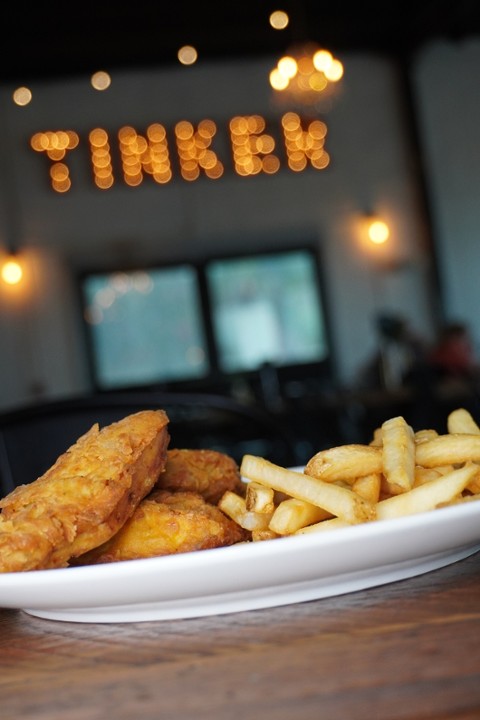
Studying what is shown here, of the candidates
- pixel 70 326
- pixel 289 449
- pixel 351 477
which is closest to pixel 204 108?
pixel 70 326

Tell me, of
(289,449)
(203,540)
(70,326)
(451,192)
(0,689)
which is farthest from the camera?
(451,192)

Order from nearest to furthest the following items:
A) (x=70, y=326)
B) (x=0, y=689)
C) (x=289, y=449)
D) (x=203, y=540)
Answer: (x=0, y=689) < (x=203, y=540) < (x=289, y=449) < (x=70, y=326)

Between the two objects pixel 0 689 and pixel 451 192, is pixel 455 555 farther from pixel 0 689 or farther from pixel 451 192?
pixel 451 192

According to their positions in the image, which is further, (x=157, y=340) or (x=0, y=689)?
(x=157, y=340)

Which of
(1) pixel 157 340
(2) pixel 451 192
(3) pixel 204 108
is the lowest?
(1) pixel 157 340

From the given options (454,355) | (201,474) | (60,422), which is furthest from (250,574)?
(454,355)

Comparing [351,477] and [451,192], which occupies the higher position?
[451,192]

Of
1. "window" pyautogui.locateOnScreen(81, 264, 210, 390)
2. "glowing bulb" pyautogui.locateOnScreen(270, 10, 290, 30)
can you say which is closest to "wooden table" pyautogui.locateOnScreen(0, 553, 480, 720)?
"glowing bulb" pyautogui.locateOnScreen(270, 10, 290, 30)

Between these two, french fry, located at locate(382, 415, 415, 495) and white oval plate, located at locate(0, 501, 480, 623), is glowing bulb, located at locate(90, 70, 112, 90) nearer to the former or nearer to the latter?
french fry, located at locate(382, 415, 415, 495)
